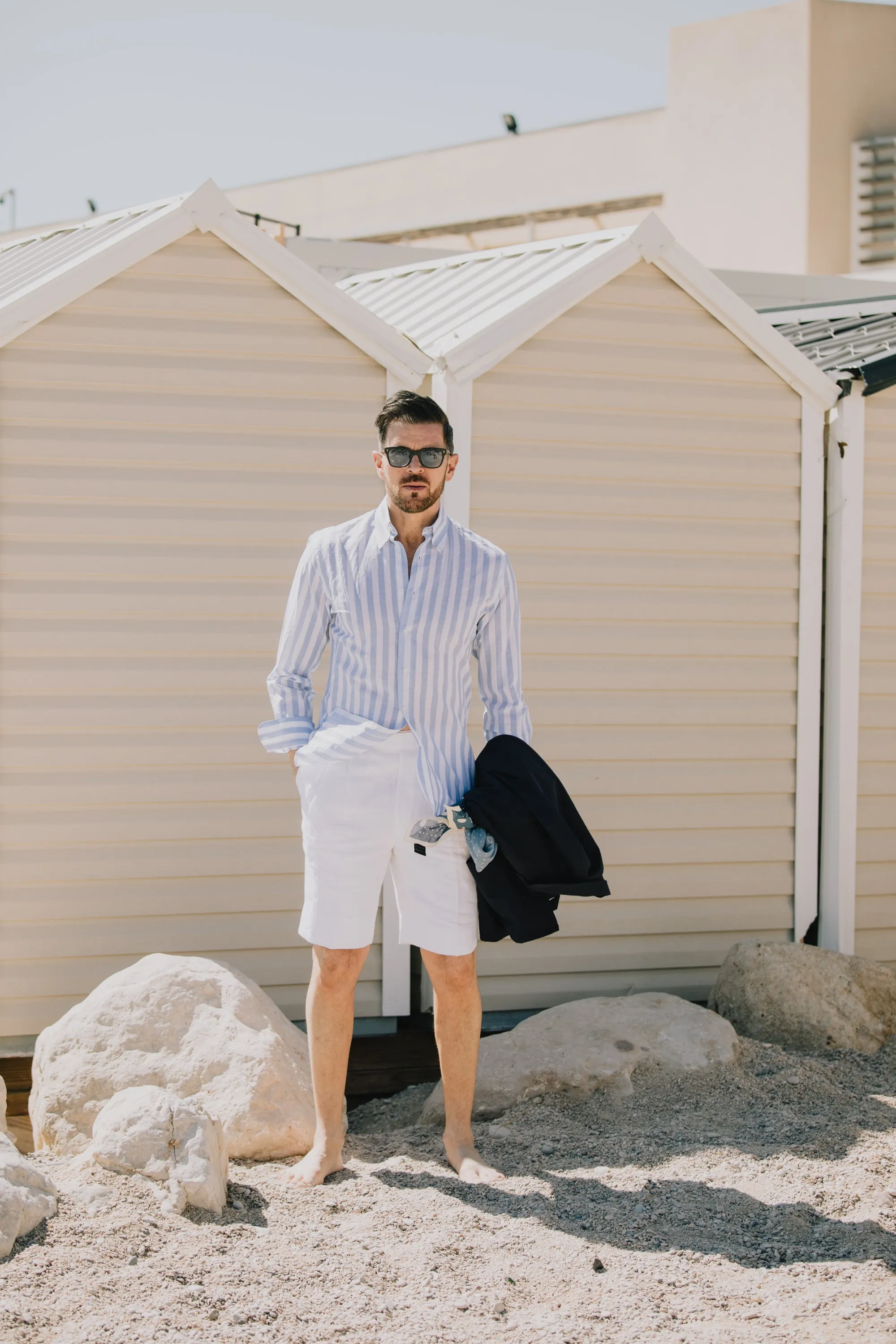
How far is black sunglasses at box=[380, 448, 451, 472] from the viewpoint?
334 centimetres

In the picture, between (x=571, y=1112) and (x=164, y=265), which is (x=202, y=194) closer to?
(x=164, y=265)

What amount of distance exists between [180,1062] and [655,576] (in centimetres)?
249

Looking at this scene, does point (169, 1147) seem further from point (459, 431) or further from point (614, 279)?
point (614, 279)

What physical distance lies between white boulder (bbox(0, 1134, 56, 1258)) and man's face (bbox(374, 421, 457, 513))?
194 cm

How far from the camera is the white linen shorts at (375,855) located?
11.0 ft

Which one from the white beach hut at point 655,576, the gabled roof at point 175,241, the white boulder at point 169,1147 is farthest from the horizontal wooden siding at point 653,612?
the white boulder at point 169,1147

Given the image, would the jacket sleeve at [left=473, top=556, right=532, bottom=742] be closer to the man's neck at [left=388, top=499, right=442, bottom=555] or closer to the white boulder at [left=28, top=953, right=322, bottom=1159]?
the man's neck at [left=388, top=499, right=442, bottom=555]

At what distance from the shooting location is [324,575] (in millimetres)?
3461

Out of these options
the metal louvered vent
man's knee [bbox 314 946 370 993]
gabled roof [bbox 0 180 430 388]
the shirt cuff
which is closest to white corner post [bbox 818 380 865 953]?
gabled roof [bbox 0 180 430 388]

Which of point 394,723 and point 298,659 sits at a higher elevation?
point 298,659

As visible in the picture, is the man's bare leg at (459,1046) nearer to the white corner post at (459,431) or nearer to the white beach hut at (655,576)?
the white beach hut at (655,576)

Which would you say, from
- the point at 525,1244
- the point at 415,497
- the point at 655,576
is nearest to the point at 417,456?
the point at 415,497

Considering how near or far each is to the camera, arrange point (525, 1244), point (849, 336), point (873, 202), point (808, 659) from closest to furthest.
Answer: point (525, 1244)
point (808, 659)
point (849, 336)
point (873, 202)

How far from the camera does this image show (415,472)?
3359mm
